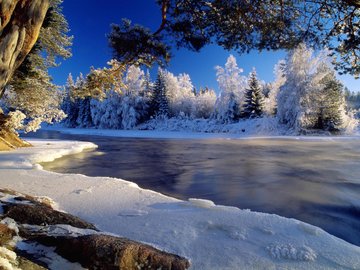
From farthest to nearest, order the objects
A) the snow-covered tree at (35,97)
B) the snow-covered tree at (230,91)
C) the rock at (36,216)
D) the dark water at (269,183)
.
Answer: the snow-covered tree at (230,91) < the snow-covered tree at (35,97) < the dark water at (269,183) < the rock at (36,216)

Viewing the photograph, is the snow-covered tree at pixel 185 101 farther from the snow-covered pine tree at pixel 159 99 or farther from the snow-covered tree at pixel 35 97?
the snow-covered tree at pixel 35 97

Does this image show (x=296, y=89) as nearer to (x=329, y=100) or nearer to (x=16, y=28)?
(x=329, y=100)

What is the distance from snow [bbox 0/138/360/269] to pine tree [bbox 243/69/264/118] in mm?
38120

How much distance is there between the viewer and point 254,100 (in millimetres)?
41906

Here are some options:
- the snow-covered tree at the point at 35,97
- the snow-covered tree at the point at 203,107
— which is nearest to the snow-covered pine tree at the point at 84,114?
the snow-covered tree at the point at 203,107

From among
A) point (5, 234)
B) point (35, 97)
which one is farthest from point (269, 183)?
point (35, 97)

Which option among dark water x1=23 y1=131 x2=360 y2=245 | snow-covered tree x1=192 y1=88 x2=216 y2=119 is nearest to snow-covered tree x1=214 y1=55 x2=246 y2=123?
snow-covered tree x1=192 y1=88 x2=216 y2=119

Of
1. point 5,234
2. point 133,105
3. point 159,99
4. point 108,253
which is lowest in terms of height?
point 108,253

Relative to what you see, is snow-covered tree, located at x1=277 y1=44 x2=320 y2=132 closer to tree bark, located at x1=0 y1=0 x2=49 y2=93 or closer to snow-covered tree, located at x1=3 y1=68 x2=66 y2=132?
snow-covered tree, located at x1=3 y1=68 x2=66 y2=132

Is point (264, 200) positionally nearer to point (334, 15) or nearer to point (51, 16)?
point (334, 15)

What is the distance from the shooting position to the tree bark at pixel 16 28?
360 centimetres

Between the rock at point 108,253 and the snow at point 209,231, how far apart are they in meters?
0.30

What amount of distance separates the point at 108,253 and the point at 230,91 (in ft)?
150

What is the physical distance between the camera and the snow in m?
3.04
